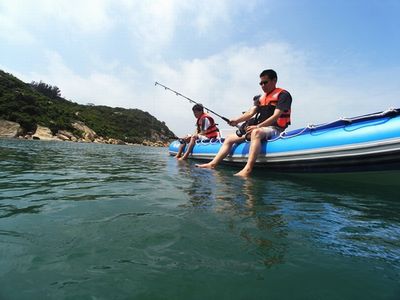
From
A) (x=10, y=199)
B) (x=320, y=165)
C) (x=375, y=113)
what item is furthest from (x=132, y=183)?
(x=375, y=113)

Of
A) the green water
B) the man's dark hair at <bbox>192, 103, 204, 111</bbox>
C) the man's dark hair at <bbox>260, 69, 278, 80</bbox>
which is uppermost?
the man's dark hair at <bbox>260, 69, 278, 80</bbox>

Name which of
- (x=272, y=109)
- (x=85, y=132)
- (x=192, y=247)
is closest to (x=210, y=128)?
(x=272, y=109)

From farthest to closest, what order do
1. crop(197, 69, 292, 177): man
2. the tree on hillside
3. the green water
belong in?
the tree on hillside, crop(197, 69, 292, 177): man, the green water

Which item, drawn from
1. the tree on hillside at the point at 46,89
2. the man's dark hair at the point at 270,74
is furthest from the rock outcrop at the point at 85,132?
the man's dark hair at the point at 270,74

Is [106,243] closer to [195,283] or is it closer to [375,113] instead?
[195,283]

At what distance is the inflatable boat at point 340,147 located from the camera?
482 cm

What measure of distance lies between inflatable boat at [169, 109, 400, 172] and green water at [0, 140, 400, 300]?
1465 millimetres

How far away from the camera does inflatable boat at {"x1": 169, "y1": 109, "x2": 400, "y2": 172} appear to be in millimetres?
4824

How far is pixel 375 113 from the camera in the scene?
5.09 m

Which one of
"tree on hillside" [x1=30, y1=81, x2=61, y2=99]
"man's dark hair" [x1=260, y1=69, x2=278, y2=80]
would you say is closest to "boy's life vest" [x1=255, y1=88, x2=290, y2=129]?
"man's dark hair" [x1=260, y1=69, x2=278, y2=80]

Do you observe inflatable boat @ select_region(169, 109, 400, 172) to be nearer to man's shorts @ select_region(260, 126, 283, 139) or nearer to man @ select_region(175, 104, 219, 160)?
man's shorts @ select_region(260, 126, 283, 139)

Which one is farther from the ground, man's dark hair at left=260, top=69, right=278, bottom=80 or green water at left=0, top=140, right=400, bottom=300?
man's dark hair at left=260, top=69, right=278, bottom=80

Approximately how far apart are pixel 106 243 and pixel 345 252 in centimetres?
155

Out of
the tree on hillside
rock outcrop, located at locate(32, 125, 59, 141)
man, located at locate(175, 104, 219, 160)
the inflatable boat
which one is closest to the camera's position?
the inflatable boat
